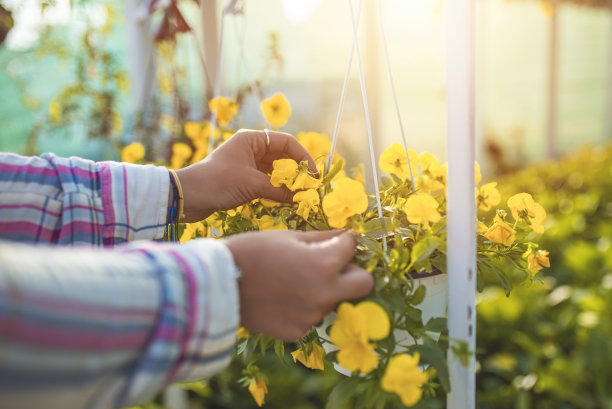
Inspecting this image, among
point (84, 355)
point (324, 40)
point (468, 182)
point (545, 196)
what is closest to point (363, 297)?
point (468, 182)

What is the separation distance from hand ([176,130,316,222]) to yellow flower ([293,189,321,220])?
2.6 inches

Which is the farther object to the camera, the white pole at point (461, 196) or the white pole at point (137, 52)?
the white pole at point (137, 52)

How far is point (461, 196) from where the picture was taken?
21.8 inches

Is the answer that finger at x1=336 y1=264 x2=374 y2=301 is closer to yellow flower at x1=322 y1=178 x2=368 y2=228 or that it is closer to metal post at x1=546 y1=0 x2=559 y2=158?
yellow flower at x1=322 y1=178 x2=368 y2=228

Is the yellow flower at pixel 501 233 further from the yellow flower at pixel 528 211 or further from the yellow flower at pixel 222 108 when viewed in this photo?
the yellow flower at pixel 222 108

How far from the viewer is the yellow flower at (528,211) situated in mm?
677

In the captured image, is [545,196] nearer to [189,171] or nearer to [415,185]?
[415,185]

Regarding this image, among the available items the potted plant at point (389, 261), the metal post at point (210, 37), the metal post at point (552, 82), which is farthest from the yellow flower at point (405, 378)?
the metal post at point (552, 82)

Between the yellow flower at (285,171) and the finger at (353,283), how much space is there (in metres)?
0.20

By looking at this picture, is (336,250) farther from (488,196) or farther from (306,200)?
(488,196)

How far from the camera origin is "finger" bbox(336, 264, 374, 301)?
1.59ft

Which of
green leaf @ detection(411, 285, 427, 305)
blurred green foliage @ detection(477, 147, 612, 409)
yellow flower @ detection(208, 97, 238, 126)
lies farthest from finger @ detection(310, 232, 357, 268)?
blurred green foliage @ detection(477, 147, 612, 409)

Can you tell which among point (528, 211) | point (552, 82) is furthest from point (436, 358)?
point (552, 82)

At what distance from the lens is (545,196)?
2.80 meters
